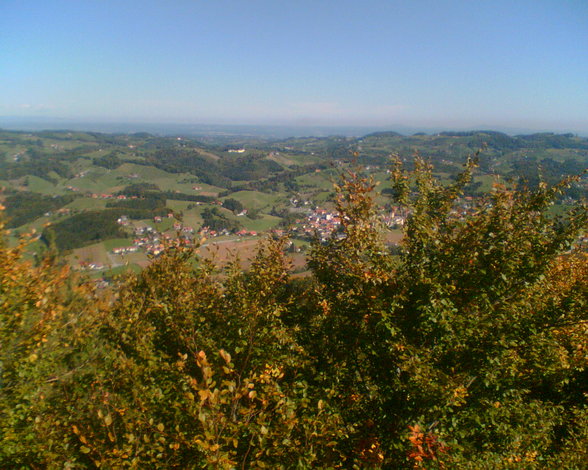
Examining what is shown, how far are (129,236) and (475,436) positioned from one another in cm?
7024

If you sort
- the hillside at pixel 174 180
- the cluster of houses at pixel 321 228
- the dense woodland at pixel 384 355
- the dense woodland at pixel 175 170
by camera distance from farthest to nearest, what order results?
1. the dense woodland at pixel 175 170
2. the hillside at pixel 174 180
3. the cluster of houses at pixel 321 228
4. the dense woodland at pixel 384 355

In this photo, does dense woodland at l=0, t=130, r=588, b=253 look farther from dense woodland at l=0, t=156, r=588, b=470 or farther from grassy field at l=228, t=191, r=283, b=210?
dense woodland at l=0, t=156, r=588, b=470

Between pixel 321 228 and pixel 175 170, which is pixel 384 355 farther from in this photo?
pixel 175 170

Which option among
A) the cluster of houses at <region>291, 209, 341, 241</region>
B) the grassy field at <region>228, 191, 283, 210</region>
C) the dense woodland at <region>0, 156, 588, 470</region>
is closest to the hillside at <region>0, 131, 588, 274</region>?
the grassy field at <region>228, 191, 283, 210</region>

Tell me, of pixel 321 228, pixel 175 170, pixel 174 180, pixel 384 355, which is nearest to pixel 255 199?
pixel 174 180

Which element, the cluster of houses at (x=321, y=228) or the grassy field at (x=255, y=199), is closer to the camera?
the cluster of houses at (x=321, y=228)

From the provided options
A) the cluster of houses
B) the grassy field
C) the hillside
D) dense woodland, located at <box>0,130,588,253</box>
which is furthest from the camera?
the grassy field

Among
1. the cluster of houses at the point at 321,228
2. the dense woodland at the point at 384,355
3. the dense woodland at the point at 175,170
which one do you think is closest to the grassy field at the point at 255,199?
the dense woodland at the point at 175,170

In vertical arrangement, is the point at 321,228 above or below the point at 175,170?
above

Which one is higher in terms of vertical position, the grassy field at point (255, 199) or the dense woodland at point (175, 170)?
the dense woodland at point (175, 170)

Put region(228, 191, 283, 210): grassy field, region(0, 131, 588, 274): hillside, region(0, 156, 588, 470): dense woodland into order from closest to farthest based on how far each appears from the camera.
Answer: region(0, 156, 588, 470): dense woodland → region(0, 131, 588, 274): hillside → region(228, 191, 283, 210): grassy field

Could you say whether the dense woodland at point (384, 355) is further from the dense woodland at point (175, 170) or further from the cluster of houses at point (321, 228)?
the dense woodland at point (175, 170)

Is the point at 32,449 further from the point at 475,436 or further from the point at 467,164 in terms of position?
the point at 467,164

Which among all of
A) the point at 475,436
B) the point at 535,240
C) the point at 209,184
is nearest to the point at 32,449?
the point at 475,436
